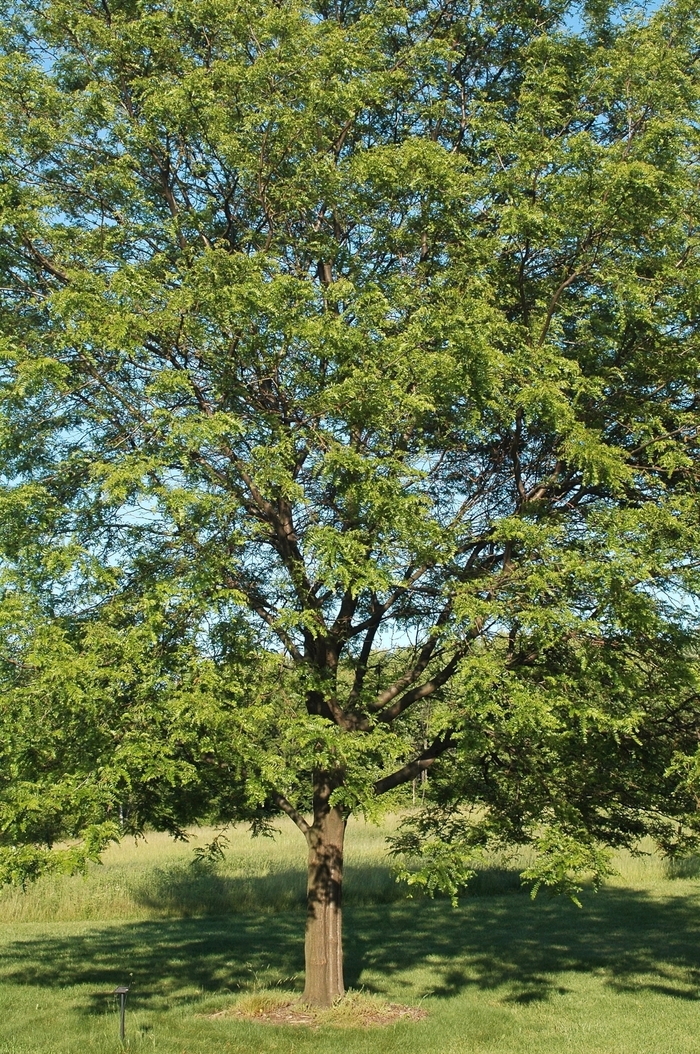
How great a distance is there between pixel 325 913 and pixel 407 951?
576 cm

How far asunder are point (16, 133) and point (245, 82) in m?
2.32

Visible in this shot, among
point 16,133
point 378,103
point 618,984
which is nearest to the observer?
point 16,133

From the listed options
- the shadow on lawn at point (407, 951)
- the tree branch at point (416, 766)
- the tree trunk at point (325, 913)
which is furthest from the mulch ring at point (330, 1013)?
the tree branch at point (416, 766)

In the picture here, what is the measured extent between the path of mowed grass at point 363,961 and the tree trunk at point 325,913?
2.97 ft

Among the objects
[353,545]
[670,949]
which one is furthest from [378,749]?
[670,949]

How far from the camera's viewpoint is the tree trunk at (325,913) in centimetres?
1045

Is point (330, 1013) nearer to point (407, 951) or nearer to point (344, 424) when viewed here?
point (407, 951)

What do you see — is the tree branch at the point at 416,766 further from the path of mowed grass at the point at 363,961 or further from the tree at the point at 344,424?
the path of mowed grass at the point at 363,961

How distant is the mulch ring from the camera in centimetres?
998

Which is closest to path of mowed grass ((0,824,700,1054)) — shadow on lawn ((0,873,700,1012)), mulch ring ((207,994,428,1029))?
shadow on lawn ((0,873,700,1012))

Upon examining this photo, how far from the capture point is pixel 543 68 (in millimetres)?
10117

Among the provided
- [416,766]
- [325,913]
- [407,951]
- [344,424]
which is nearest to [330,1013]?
[325,913]

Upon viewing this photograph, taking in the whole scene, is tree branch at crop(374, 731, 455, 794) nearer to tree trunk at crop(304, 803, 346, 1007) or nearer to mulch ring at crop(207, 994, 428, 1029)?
tree trunk at crop(304, 803, 346, 1007)

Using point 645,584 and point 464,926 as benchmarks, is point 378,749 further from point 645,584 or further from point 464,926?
point 464,926
